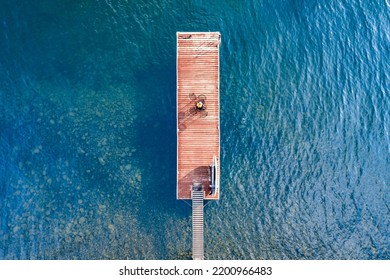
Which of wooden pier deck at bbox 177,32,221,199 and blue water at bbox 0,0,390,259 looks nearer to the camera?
wooden pier deck at bbox 177,32,221,199

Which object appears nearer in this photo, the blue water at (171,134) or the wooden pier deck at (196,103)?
the wooden pier deck at (196,103)

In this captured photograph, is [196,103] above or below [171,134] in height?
above

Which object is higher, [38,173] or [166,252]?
[38,173]
